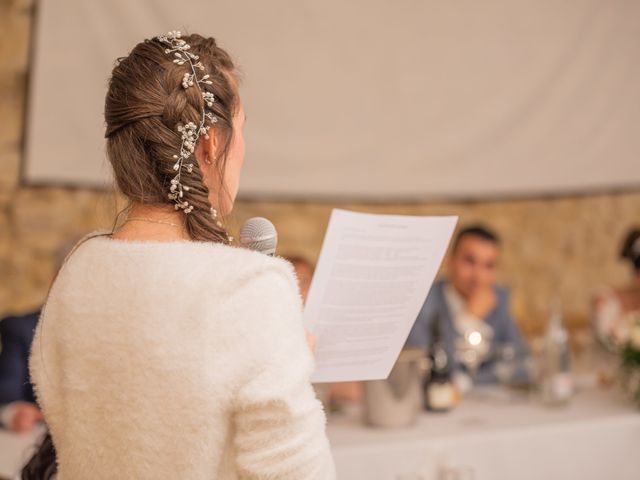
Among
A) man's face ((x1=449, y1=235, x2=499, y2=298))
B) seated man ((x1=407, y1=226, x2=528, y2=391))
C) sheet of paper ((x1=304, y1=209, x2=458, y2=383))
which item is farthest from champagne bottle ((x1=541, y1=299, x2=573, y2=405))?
sheet of paper ((x1=304, y1=209, x2=458, y2=383))

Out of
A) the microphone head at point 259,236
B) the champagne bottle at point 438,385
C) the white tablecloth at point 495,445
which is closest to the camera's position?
the microphone head at point 259,236

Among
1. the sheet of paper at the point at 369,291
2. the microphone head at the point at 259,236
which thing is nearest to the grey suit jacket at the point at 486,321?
the sheet of paper at the point at 369,291

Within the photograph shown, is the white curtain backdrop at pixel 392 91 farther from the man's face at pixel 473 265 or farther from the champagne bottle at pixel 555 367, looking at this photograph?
the champagne bottle at pixel 555 367

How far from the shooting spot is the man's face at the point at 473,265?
3.03m

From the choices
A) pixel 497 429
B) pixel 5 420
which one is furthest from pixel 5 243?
pixel 497 429

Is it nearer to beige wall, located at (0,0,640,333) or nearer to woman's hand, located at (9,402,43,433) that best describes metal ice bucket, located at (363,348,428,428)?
woman's hand, located at (9,402,43,433)

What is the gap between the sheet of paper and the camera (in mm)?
1068

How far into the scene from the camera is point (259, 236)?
0.95 m

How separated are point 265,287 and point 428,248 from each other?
399 millimetres

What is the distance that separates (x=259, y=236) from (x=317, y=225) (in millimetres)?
3140

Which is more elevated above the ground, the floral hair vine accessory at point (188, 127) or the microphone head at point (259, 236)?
the floral hair vine accessory at point (188, 127)

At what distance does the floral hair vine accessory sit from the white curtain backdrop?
2.42 m

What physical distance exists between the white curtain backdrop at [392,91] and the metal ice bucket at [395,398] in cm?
180

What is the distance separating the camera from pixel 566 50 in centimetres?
450
